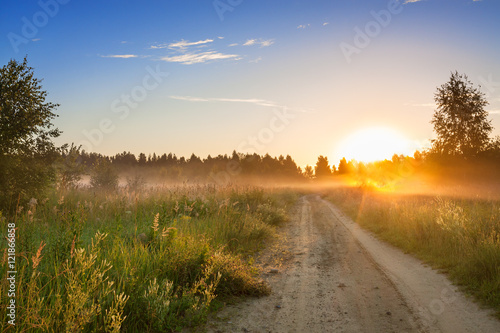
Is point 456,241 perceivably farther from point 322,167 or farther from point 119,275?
point 322,167

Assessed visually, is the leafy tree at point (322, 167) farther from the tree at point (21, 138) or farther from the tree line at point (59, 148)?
the tree at point (21, 138)

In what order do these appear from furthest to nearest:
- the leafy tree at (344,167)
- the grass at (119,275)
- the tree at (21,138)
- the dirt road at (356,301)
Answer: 1. the leafy tree at (344,167)
2. the tree at (21,138)
3. the dirt road at (356,301)
4. the grass at (119,275)

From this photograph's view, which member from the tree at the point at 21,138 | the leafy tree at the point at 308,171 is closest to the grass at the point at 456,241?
the tree at the point at 21,138

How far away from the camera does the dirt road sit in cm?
413

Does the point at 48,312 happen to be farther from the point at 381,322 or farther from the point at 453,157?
the point at 453,157

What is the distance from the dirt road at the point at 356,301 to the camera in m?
4.13

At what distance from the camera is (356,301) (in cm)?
496

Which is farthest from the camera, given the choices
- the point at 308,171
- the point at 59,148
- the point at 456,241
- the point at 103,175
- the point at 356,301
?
the point at 308,171

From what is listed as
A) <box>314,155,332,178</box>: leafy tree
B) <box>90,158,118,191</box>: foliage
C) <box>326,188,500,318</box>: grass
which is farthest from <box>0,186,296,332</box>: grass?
<box>314,155,332,178</box>: leafy tree

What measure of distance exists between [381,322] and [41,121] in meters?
12.1

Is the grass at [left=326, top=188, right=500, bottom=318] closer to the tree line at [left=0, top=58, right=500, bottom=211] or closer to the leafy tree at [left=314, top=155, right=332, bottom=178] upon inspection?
the tree line at [left=0, top=58, right=500, bottom=211]

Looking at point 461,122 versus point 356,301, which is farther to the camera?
point 461,122

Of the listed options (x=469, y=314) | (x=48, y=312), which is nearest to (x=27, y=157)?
(x=48, y=312)

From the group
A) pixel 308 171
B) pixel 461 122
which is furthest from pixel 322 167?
pixel 461 122
